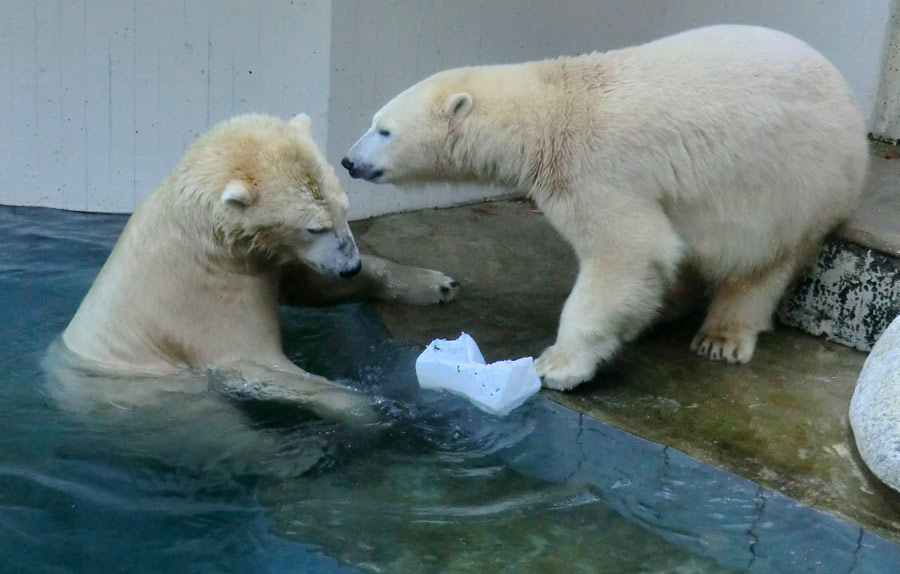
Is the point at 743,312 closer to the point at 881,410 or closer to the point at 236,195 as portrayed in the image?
the point at 881,410

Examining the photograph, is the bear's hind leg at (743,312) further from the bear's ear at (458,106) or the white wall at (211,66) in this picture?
the white wall at (211,66)

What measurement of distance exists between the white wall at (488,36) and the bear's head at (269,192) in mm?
1770

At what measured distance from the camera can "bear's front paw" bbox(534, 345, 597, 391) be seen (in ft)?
12.9

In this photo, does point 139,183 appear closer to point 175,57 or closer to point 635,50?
A: point 175,57

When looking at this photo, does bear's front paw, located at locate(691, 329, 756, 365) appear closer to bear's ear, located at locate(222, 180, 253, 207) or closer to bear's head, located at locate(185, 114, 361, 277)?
bear's head, located at locate(185, 114, 361, 277)

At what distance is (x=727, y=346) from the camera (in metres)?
4.26

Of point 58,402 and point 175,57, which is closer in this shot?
point 58,402

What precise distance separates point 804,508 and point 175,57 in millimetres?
4092

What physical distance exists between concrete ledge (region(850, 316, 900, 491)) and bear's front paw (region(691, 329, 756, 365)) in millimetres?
551

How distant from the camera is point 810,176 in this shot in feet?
13.4

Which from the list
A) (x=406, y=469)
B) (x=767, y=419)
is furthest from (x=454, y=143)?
(x=767, y=419)

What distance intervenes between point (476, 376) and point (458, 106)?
1.08m

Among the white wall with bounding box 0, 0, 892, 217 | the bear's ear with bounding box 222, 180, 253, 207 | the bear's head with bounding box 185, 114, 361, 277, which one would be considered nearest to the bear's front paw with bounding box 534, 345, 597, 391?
the bear's head with bounding box 185, 114, 361, 277

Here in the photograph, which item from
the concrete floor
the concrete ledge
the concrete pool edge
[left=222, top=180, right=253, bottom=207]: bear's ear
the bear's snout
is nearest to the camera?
the concrete pool edge
